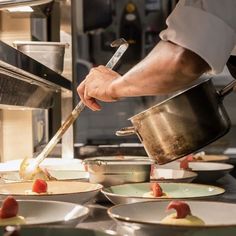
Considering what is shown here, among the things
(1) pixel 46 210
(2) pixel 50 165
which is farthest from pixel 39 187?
(2) pixel 50 165

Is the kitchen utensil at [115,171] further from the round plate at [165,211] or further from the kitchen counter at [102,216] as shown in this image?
the round plate at [165,211]

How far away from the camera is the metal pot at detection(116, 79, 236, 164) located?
1678 millimetres

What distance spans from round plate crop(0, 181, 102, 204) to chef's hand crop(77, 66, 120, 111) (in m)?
0.28

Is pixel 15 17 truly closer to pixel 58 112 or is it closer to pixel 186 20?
pixel 58 112

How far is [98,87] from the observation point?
1.83 metres

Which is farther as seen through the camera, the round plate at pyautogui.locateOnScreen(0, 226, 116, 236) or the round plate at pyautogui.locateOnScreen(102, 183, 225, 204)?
the round plate at pyautogui.locateOnScreen(102, 183, 225, 204)

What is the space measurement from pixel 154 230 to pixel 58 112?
9.53 ft

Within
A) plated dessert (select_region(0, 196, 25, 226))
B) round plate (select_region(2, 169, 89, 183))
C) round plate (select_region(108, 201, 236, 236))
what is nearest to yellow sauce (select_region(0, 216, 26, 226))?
plated dessert (select_region(0, 196, 25, 226))

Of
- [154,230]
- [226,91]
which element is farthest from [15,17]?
[154,230]

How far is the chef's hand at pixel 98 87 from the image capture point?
1778 millimetres

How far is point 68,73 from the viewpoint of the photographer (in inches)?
144

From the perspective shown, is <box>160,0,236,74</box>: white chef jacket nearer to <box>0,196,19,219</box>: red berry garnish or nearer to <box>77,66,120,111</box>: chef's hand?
<box>77,66,120,111</box>: chef's hand

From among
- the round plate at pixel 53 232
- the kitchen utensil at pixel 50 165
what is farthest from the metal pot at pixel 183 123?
the kitchen utensil at pixel 50 165

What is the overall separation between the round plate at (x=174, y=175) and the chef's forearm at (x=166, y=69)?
745mm
